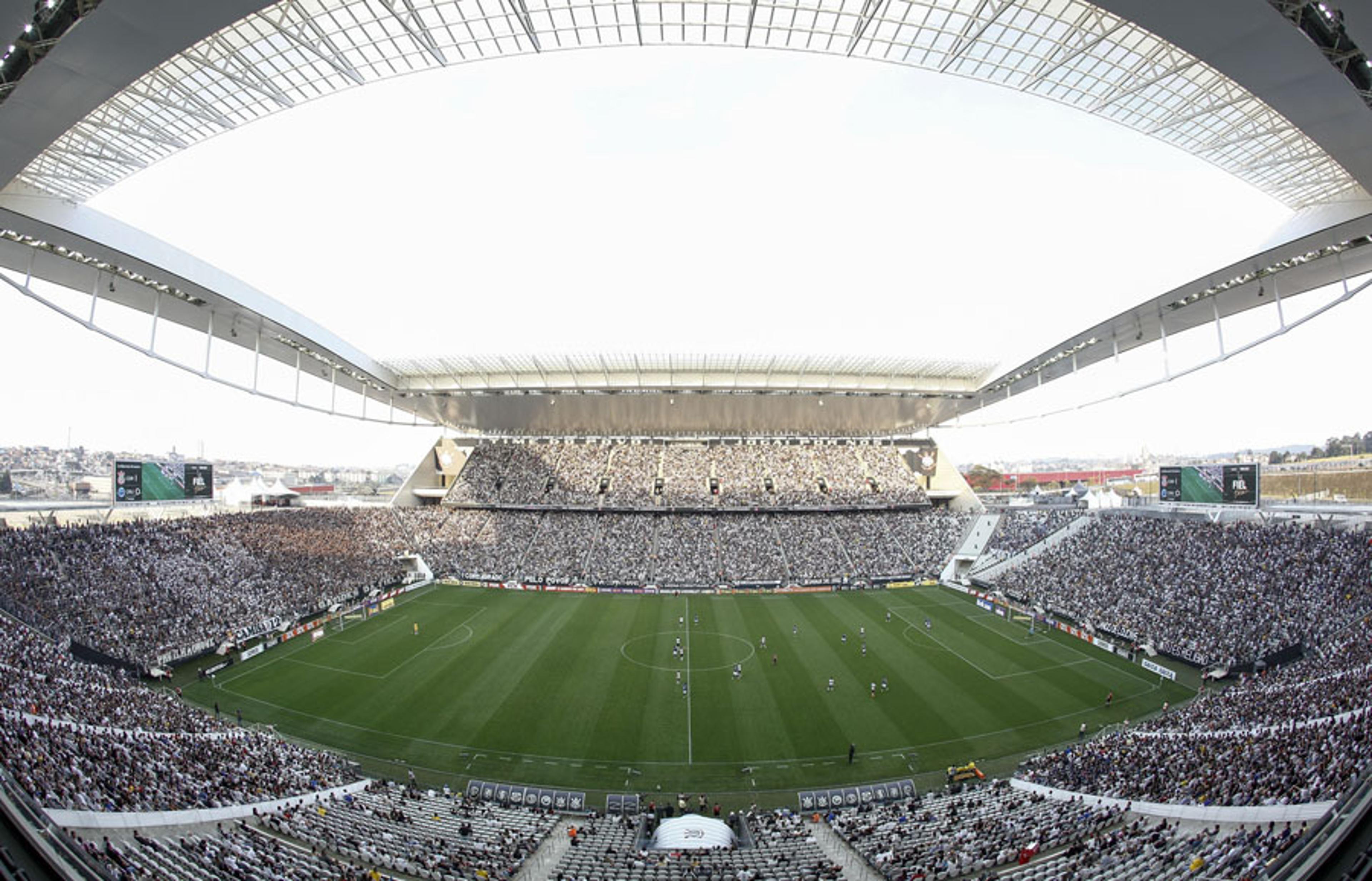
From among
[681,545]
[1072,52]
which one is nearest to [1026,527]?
[681,545]

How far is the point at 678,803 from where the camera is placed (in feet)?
56.1

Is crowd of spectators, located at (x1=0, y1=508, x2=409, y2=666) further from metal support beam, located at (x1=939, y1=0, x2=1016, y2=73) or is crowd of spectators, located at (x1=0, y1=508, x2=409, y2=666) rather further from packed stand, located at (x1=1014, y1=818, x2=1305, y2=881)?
metal support beam, located at (x1=939, y1=0, x2=1016, y2=73)

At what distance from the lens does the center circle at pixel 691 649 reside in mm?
28391

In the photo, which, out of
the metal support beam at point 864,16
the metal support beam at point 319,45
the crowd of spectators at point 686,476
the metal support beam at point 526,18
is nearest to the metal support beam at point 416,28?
the metal support beam at point 319,45

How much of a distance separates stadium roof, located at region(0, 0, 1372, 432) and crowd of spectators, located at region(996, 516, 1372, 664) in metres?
12.2

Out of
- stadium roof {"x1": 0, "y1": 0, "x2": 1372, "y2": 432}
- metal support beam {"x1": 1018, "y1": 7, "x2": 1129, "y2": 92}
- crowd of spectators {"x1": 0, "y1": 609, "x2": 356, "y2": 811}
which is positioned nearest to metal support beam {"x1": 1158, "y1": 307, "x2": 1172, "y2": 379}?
stadium roof {"x1": 0, "y1": 0, "x2": 1372, "y2": 432}

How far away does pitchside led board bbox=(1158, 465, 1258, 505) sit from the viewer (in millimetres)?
35125

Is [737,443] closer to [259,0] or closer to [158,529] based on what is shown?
[158,529]

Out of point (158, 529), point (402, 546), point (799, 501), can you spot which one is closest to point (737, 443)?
point (799, 501)

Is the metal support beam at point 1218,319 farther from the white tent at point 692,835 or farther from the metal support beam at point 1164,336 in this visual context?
the white tent at point 692,835

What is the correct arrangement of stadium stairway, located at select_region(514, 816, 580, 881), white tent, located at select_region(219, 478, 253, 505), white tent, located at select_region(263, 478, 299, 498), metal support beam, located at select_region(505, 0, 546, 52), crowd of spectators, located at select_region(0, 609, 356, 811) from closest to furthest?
1. crowd of spectators, located at select_region(0, 609, 356, 811)
2. stadium stairway, located at select_region(514, 816, 580, 881)
3. metal support beam, located at select_region(505, 0, 546, 52)
4. white tent, located at select_region(219, 478, 253, 505)
5. white tent, located at select_region(263, 478, 299, 498)

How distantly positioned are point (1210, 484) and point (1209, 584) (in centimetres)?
950

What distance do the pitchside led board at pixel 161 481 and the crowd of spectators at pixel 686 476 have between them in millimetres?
18929

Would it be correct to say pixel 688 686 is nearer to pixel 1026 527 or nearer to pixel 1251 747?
pixel 1251 747
